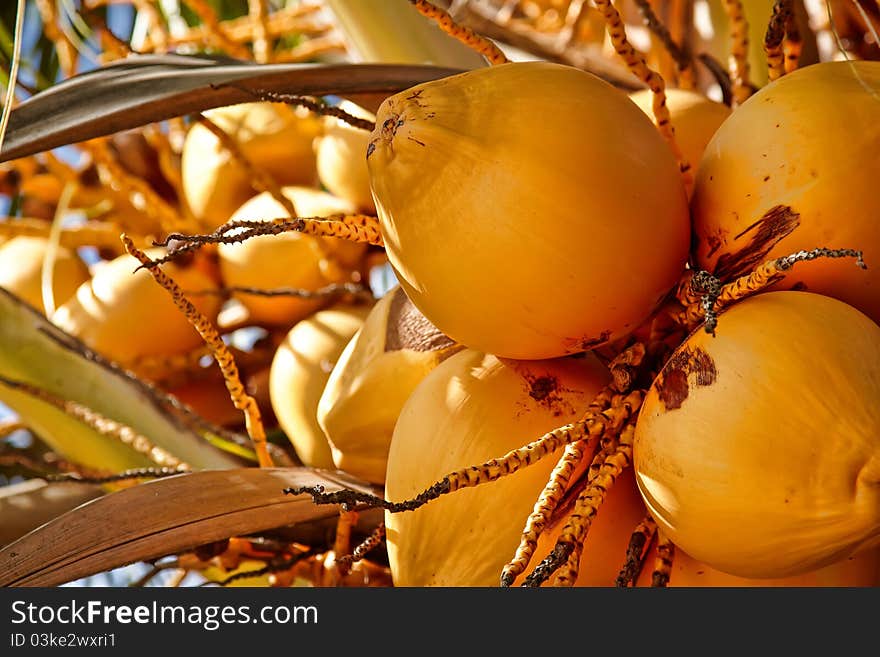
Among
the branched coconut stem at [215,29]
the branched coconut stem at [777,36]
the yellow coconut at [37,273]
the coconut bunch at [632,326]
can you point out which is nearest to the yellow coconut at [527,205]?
the coconut bunch at [632,326]

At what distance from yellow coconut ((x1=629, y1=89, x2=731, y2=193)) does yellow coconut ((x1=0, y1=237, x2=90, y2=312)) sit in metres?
0.82

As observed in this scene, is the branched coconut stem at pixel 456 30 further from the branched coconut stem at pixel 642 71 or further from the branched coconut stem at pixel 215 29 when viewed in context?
the branched coconut stem at pixel 215 29

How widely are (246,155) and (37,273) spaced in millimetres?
330

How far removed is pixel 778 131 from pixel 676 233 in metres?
0.09

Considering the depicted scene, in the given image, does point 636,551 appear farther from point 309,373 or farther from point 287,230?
point 309,373

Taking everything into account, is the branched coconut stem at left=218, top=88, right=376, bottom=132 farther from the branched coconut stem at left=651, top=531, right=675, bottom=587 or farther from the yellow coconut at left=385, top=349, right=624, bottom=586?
the branched coconut stem at left=651, top=531, right=675, bottom=587

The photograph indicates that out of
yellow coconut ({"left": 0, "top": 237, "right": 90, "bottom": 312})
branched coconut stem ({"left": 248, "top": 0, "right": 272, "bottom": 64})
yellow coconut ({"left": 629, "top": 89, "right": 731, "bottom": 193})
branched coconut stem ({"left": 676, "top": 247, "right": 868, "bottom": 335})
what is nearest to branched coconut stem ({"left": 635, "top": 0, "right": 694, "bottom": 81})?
yellow coconut ({"left": 629, "top": 89, "right": 731, "bottom": 193})

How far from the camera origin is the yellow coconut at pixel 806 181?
2.20ft

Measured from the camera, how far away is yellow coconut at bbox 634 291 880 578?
0.59m

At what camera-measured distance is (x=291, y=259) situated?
1.23 m

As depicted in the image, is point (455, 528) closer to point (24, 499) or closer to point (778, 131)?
point (778, 131)

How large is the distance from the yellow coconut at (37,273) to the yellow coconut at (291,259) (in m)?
0.27

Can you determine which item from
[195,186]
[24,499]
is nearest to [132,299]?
[195,186]

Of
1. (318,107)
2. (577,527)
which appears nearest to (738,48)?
(318,107)
